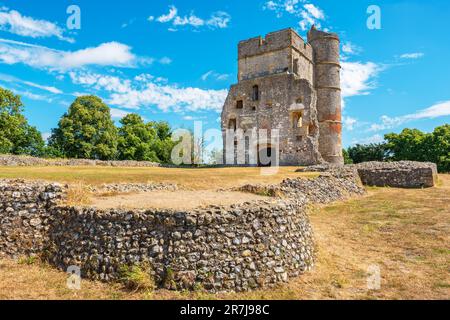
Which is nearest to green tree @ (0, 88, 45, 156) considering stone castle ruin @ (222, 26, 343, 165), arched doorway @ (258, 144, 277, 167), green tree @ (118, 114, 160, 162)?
green tree @ (118, 114, 160, 162)

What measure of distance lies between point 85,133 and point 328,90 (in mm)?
31573

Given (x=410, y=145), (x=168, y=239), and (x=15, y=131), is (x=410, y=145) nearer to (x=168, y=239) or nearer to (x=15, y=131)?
(x=168, y=239)

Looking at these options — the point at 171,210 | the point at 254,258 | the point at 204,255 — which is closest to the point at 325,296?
the point at 254,258

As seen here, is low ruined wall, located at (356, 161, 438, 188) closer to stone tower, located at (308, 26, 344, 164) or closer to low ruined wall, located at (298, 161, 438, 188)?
low ruined wall, located at (298, 161, 438, 188)

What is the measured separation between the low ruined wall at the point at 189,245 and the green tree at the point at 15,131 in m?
35.6

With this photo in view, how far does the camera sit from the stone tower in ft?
120

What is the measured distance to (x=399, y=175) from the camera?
Answer: 2359 cm

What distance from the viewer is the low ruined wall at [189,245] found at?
686 cm

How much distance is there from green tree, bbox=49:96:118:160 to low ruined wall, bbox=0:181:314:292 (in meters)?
35.4

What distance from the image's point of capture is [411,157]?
4700 centimetres
